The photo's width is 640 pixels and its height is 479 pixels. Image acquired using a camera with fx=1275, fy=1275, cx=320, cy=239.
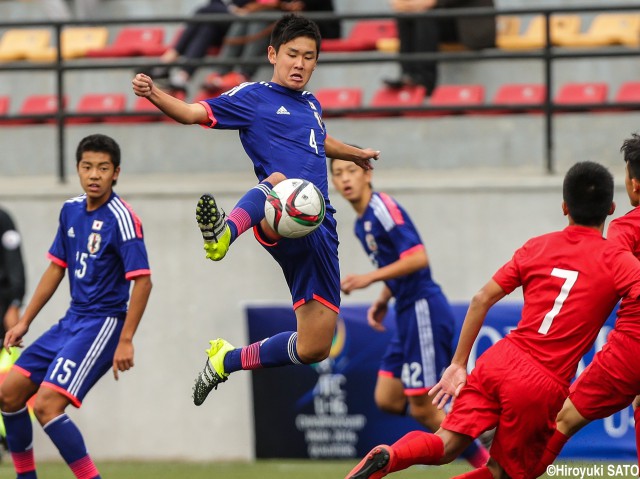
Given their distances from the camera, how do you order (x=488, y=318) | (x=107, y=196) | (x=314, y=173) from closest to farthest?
(x=314, y=173) → (x=107, y=196) → (x=488, y=318)

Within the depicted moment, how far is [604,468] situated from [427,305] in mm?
1762

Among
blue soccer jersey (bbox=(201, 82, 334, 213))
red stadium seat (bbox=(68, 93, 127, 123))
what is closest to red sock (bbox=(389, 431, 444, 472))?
blue soccer jersey (bbox=(201, 82, 334, 213))

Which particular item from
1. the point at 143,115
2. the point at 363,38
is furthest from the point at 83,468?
the point at 363,38

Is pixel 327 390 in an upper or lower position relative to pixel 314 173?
lower

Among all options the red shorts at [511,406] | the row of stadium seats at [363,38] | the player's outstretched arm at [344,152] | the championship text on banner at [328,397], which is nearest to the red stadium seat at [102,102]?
the row of stadium seats at [363,38]

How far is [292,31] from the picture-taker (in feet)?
21.6

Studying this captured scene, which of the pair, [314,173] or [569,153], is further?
[569,153]

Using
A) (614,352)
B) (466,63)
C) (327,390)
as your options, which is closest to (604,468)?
(327,390)

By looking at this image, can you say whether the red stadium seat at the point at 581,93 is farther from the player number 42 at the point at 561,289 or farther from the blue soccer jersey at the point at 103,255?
the player number 42 at the point at 561,289

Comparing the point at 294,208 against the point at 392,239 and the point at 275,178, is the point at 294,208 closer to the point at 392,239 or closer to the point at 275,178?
the point at 275,178

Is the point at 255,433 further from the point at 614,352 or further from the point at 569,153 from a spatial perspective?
the point at 614,352

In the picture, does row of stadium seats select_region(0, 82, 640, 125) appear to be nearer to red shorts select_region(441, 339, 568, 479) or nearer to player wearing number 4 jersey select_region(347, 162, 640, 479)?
player wearing number 4 jersey select_region(347, 162, 640, 479)

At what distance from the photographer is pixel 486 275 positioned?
988 cm

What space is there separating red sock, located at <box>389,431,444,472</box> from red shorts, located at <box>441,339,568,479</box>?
0.11 meters
